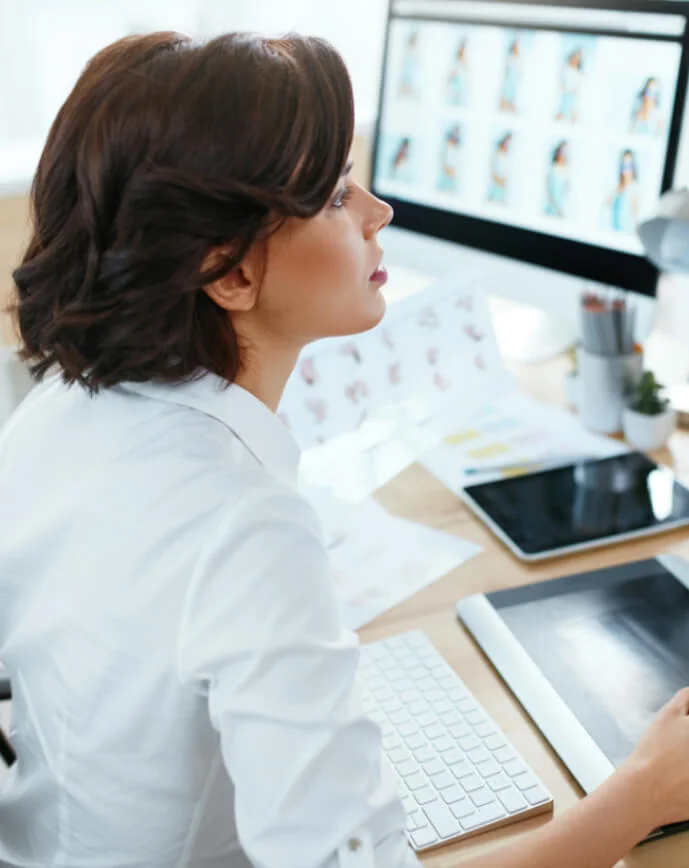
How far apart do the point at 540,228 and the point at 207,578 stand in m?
0.89

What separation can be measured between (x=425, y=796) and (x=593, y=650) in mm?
221

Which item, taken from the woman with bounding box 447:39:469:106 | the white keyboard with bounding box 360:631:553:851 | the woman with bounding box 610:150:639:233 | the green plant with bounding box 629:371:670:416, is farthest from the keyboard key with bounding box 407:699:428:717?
the woman with bounding box 447:39:469:106

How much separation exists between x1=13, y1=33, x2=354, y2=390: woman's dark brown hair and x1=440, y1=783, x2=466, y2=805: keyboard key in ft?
1.18

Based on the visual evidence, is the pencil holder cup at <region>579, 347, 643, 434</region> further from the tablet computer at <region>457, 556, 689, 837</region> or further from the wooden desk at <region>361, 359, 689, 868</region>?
the tablet computer at <region>457, 556, 689, 837</region>

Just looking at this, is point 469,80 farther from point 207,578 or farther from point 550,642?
point 207,578

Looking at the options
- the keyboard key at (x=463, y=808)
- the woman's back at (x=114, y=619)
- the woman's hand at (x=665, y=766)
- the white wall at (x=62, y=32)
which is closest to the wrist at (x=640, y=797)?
the woman's hand at (x=665, y=766)

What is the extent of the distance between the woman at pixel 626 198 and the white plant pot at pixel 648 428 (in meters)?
0.24

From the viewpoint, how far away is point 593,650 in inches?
32.8

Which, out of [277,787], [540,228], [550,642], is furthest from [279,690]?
[540,228]

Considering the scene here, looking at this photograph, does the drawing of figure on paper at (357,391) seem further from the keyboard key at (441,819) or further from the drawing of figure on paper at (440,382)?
the keyboard key at (441,819)

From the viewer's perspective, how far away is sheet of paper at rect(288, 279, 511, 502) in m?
1.16

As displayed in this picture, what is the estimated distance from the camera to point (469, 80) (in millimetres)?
1335

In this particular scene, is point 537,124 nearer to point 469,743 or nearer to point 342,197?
point 342,197

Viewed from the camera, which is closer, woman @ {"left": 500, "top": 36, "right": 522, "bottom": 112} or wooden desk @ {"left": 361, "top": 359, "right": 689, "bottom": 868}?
wooden desk @ {"left": 361, "top": 359, "right": 689, "bottom": 868}
